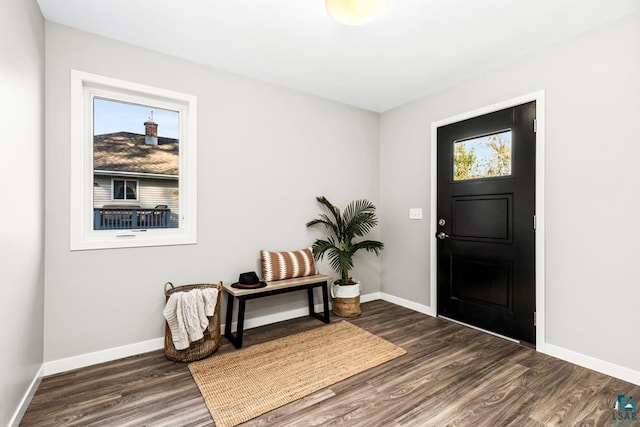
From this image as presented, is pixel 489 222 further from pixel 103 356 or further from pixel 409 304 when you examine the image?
pixel 103 356

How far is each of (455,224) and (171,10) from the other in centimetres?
306

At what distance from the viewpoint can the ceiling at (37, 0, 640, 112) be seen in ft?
6.59

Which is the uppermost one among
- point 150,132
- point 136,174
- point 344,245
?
point 150,132

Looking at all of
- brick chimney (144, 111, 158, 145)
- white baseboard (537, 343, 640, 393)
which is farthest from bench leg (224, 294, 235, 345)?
white baseboard (537, 343, 640, 393)

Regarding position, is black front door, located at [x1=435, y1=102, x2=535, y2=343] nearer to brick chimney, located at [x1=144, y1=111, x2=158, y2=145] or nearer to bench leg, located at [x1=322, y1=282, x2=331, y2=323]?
bench leg, located at [x1=322, y1=282, x2=331, y2=323]

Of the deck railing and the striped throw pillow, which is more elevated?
the deck railing

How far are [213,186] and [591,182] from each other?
307cm

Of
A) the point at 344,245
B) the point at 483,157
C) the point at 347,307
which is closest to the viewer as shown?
the point at 483,157

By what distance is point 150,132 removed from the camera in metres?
2.64

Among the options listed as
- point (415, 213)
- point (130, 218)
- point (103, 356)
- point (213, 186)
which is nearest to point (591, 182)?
point (415, 213)

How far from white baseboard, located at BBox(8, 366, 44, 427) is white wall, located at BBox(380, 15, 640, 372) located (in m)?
3.59

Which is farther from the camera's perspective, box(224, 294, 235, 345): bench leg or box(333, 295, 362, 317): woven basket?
box(333, 295, 362, 317): woven basket

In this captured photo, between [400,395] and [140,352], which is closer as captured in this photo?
[400,395]

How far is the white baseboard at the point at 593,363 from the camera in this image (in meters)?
2.04
